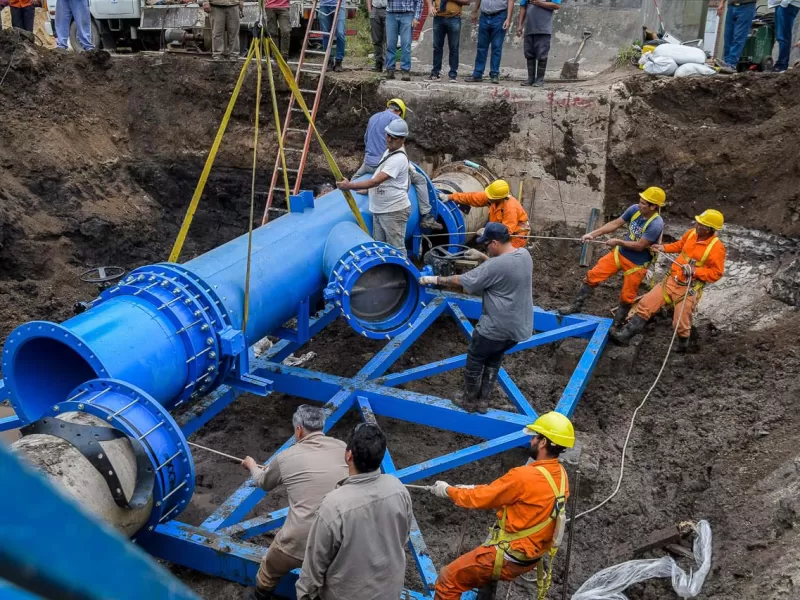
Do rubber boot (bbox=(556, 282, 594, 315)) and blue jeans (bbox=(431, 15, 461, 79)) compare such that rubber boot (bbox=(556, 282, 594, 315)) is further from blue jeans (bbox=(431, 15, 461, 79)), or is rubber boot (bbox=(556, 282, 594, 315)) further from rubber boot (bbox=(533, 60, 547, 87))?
blue jeans (bbox=(431, 15, 461, 79))

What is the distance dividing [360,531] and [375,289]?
116 inches

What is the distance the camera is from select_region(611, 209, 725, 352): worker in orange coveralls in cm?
729

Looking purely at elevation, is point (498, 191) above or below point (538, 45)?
below

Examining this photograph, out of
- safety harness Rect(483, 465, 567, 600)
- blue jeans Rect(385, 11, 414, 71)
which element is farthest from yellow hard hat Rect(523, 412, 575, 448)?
blue jeans Rect(385, 11, 414, 71)

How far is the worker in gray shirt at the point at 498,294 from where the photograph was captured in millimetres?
5578

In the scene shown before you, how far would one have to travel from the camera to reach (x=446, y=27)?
11227 mm

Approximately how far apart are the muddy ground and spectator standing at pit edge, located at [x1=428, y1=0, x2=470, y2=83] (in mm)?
1230

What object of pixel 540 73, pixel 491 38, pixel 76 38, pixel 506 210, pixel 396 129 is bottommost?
pixel 506 210

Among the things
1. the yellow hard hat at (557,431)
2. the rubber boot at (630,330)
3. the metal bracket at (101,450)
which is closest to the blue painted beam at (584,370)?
the rubber boot at (630,330)

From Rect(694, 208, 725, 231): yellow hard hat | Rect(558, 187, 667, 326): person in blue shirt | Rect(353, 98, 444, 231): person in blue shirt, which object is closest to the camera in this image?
Rect(694, 208, 725, 231): yellow hard hat

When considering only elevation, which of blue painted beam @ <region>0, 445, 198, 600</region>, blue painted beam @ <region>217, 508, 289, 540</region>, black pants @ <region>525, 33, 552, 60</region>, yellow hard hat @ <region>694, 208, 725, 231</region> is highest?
black pants @ <region>525, 33, 552, 60</region>

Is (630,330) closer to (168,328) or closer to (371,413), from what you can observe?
(371,413)

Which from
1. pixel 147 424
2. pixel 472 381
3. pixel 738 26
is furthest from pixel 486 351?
pixel 738 26

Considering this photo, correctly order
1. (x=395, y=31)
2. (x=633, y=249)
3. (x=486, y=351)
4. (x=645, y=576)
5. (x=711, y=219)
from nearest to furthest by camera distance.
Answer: (x=645, y=576) → (x=486, y=351) → (x=711, y=219) → (x=633, y=249) → (x=395, y=31)
